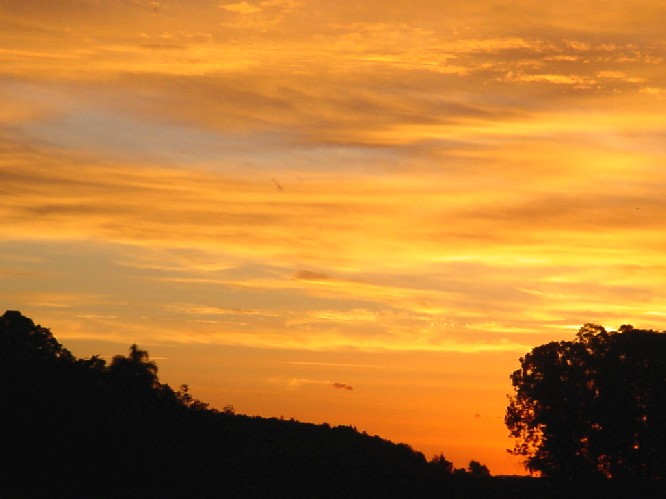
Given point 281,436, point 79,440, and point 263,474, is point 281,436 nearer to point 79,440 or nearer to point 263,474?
point 263,474

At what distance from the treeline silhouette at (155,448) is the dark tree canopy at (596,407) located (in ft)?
12.2

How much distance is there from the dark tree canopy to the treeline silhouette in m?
3.73

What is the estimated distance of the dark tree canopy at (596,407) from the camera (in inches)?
3533

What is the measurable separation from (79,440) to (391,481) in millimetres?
37071

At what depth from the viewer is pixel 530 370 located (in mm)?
94812

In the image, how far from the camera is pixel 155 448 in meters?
70.5

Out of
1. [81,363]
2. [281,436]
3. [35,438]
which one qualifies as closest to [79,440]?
[35,438]

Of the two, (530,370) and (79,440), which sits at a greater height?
(530,370)

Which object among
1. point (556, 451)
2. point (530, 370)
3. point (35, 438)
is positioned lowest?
point (35, 438)

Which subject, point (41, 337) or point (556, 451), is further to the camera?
point (556, 451)

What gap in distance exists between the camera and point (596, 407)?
91.8 metres

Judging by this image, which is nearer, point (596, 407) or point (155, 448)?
point (155, 448)

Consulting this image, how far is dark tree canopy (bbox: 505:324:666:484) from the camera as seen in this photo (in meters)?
89.8

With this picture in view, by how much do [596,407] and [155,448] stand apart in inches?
1450
